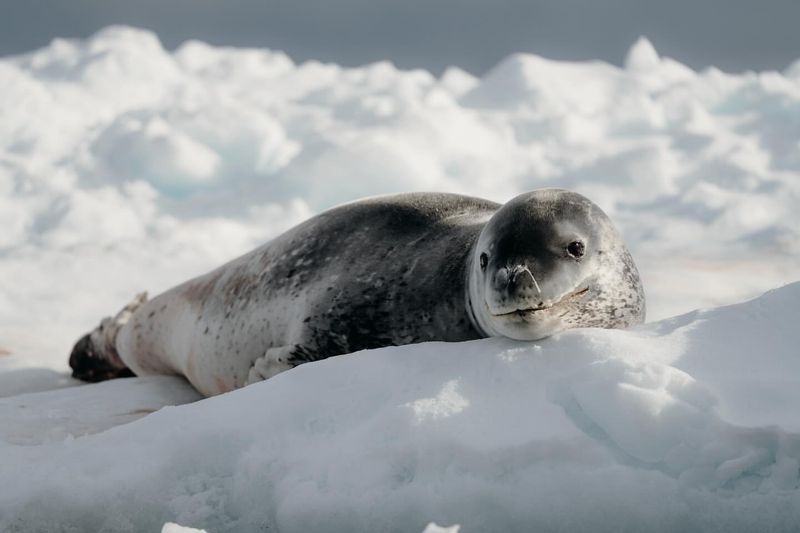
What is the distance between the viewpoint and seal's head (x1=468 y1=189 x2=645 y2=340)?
222 centimetres

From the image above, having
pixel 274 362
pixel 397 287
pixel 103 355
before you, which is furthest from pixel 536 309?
pixel 103 355

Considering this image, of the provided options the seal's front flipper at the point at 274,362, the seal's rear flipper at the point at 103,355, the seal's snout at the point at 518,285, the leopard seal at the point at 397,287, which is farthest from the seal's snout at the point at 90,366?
the seal's snout at the point at 518,285

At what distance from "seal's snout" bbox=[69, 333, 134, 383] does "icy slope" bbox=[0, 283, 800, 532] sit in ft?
8.16

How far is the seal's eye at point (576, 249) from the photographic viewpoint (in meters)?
2.41

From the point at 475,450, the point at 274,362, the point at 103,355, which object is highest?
the point at 103,355

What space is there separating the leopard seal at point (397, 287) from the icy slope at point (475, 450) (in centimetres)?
31

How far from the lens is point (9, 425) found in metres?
2.89

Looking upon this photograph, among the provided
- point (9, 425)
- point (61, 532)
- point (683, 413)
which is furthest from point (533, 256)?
point (9, 425)

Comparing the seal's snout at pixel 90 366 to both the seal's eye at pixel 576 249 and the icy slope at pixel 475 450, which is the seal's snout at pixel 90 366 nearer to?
the icy slope at pixel 475 450

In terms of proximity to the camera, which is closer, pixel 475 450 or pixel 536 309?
pixel 475 450

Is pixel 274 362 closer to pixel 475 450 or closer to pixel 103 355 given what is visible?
pixel 475 450

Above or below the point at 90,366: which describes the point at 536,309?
below

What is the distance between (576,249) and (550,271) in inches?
6.3

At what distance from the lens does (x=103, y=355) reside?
450 cm
